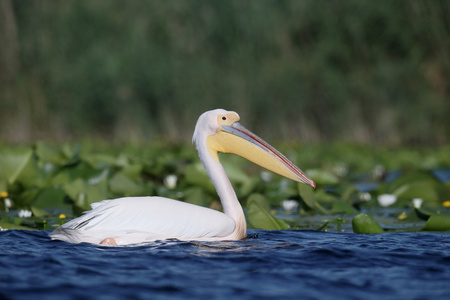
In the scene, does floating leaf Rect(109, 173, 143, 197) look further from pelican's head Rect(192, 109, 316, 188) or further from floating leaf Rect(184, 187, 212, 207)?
pelican's head Rect(192, 109, 316, 188)

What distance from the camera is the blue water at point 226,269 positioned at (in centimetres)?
380

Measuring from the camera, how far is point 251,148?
19.4ft

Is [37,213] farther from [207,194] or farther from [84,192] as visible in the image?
[207,194]

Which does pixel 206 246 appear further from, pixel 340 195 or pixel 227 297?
pixel 340 195

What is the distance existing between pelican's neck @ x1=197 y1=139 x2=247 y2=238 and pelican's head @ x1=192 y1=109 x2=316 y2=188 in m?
0.06

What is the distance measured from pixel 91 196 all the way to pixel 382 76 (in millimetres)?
19979

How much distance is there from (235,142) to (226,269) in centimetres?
178

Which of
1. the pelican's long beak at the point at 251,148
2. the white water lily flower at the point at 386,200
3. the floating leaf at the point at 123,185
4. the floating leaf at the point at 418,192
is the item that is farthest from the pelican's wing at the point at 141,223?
the floating leaf at the point at 418,192

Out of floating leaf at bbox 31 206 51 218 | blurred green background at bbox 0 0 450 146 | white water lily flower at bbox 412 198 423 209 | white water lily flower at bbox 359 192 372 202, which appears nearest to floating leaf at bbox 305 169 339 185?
white water lily flower at bbox 359 192 372 202

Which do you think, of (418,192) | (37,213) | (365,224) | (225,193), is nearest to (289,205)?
(418,192)

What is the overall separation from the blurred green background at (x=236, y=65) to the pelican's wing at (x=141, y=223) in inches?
786

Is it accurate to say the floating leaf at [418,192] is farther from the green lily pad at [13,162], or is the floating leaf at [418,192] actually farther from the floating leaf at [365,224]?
the green lily pad at [13,162]

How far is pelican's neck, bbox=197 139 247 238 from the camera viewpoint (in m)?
5.57

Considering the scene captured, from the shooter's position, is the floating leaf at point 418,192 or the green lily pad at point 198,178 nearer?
the green lily pad at point 198,178
